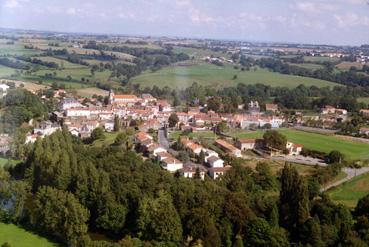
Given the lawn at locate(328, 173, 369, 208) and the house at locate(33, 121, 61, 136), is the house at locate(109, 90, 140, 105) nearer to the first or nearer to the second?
the house at locate(33, 121, 61, 136)

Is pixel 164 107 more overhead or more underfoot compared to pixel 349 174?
more underfoot

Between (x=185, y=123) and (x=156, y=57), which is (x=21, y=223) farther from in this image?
(x=156, y=57)

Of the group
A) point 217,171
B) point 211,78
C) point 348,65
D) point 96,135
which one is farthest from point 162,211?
point 348,65

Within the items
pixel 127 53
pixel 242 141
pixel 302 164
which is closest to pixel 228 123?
pixel 242 141

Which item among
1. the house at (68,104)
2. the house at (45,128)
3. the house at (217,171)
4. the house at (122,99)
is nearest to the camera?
the house at (217,171)

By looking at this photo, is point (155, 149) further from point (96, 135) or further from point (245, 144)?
point (245, 144)

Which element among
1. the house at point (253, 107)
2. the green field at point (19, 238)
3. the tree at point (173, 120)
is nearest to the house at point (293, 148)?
the tree at point (173, 120)

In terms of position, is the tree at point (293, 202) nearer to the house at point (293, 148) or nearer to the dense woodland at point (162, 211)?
the dense woodland at point (162, 211)

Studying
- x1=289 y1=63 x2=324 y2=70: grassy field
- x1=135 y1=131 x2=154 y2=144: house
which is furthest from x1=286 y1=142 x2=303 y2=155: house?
x1=289 y1=63 x2=324 y2=70: grassy field
